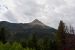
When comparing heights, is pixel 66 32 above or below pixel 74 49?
above

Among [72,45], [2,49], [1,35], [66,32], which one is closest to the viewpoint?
[72,45]

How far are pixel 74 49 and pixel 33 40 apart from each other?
53145 mm

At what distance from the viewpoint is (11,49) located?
802 inches

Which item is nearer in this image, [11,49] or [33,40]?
[11,49]

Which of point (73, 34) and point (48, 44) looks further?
point (48, 44)

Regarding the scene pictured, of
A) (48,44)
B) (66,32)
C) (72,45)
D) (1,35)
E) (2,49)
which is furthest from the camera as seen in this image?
(1,35)

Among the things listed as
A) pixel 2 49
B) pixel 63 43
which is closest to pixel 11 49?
pixel 2 49

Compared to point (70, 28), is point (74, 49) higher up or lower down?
lower down

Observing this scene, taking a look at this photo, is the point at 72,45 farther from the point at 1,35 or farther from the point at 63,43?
the point at 1,35

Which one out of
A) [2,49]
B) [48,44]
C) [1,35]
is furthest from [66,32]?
[1,35]

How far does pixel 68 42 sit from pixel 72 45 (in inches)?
12.6

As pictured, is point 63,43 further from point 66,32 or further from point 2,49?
point 2,49

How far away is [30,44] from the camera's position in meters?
64.2

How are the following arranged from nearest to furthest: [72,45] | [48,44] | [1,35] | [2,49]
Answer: [72,45] → [2,49] → [48,44] → [1,35]
